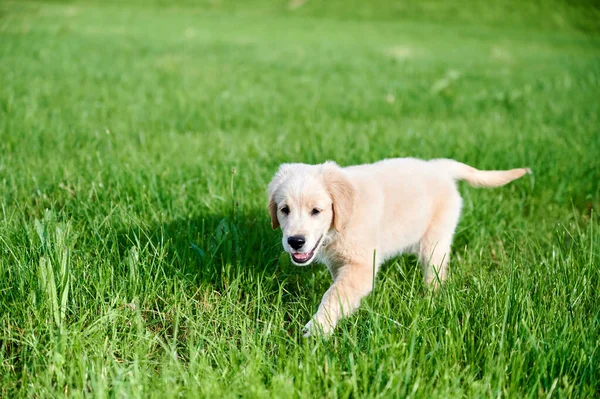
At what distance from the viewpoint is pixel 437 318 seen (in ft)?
6.84

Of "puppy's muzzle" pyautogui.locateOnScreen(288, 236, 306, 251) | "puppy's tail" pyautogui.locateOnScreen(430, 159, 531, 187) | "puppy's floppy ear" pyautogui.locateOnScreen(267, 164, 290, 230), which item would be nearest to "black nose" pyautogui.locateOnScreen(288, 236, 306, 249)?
"puppy's muzzle" pyautogui.locateOnScreen(288, 236, 306, 251)

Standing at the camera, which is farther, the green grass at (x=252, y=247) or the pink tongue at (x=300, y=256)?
the pink tongue at (x=300, y=256)

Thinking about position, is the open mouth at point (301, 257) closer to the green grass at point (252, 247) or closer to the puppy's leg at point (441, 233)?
the green grass at point (252, 247)

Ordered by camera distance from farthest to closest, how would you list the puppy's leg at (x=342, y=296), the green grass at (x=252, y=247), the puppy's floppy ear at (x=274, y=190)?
the puppy's floppy ear at (x=274, y=190), the puppy's leg at (x=342, y=296), the green grass at (x=252, y=247)

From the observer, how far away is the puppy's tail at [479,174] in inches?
122

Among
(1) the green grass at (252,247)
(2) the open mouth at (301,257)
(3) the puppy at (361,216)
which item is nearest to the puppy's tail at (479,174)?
(3) the puppy at (361,216)

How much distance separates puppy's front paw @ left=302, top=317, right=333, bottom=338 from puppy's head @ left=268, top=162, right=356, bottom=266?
14.6 inches

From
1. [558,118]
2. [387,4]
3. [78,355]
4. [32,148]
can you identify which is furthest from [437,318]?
[387,4]

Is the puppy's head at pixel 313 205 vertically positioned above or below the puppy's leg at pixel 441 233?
above

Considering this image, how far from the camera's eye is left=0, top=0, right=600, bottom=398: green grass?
1815 millimetres

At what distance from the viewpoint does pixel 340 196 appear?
8.25 feet

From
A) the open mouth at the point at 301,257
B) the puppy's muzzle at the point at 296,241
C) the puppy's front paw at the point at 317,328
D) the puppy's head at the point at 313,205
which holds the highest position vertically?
the puppy's head at the point at 313,205

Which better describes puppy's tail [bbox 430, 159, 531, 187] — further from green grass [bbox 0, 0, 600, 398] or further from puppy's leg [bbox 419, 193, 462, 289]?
green grass [bbox 0, 0, 600, 398]

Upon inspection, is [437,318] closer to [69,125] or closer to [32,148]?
[32,148]
